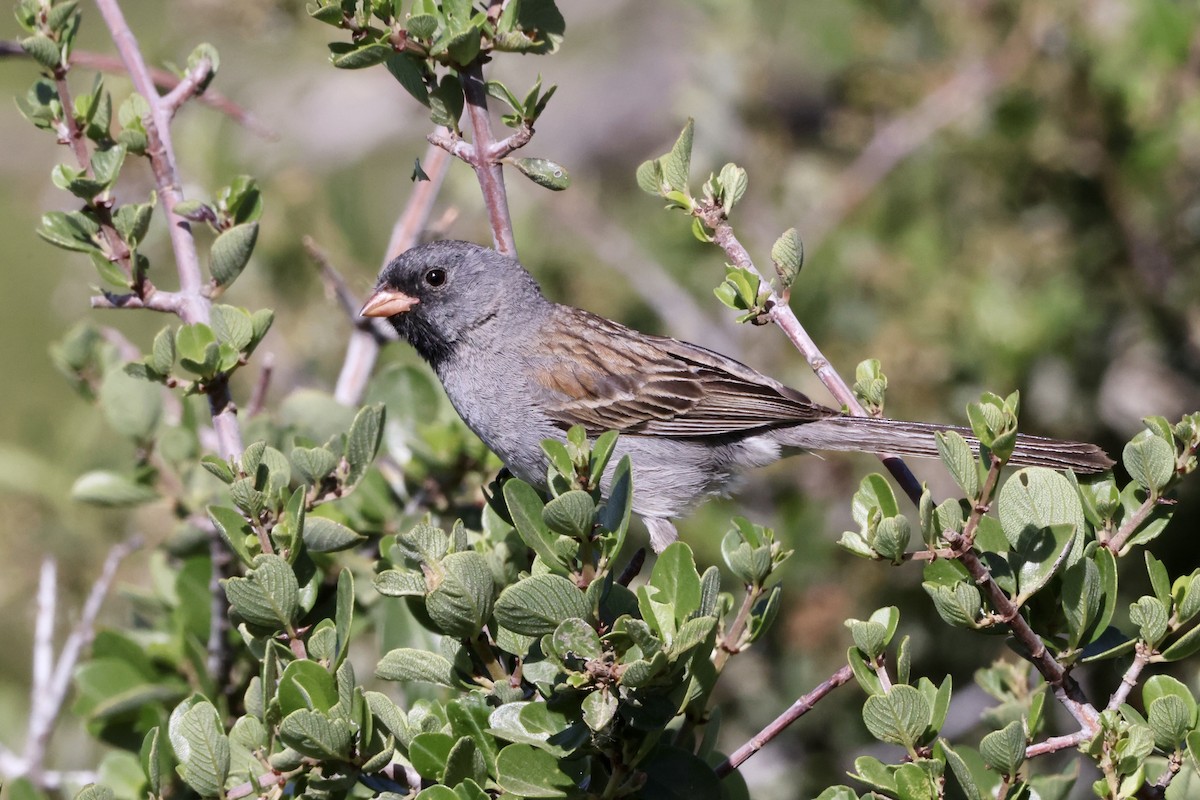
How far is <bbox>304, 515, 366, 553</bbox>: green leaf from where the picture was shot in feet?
7.57

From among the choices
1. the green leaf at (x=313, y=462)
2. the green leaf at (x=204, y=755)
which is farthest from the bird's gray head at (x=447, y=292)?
the green leaf at (x=204, y=755)

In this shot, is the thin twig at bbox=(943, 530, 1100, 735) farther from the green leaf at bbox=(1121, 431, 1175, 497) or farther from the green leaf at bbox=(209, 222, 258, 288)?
the green leaf at bbox=(209, 222, 258, 288)

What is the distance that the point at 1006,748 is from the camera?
1.89m

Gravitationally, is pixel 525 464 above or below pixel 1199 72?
below

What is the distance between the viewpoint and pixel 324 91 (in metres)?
7.38

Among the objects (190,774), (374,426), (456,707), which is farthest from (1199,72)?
(190,774)

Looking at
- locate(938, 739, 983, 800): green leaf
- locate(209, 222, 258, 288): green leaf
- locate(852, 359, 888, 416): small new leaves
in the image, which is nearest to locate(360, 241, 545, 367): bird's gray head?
locate(209, 222, 258, 288): green leaf

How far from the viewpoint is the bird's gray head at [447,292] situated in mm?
3596

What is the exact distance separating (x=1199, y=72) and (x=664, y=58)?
12.3 feet

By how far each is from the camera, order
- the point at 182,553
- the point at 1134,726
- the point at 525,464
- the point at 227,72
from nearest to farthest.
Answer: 1. the point at 1134,726
2. the point at 182,553
3. the point at 525,464
4. the point at 227,72

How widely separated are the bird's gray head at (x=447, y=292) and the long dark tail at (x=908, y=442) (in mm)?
981

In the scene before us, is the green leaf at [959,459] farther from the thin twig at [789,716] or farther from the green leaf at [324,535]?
the green leaf at [324,535]

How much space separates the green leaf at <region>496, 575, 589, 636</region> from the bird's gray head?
186 cm

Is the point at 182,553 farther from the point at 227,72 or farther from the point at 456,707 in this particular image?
the point at 227,72
